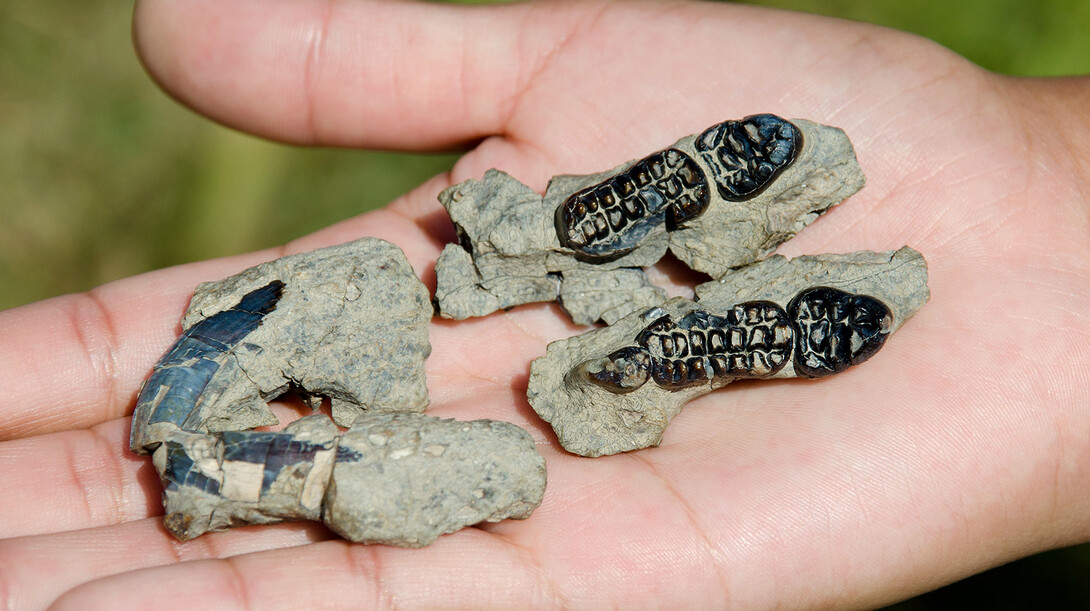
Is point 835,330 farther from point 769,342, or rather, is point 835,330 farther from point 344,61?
point 344,61

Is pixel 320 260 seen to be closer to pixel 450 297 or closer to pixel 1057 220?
pixel 450 297

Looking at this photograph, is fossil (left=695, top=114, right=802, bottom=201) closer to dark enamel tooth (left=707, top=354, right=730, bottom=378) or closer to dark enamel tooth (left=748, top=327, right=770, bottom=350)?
dark enamel tooth (left=748, top=327, right=770, bottom=350)

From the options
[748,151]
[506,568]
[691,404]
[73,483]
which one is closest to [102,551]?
[73,483]

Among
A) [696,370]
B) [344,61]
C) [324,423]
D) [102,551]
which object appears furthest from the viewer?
[344,61]

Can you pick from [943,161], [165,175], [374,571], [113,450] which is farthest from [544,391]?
[165,175]

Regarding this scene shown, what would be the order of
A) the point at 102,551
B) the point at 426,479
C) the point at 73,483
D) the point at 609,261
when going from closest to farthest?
the point at 102,551 < the point at 426,479 < the point at 73,483 < the point at 609,261

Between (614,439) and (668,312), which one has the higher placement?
(668,312)
